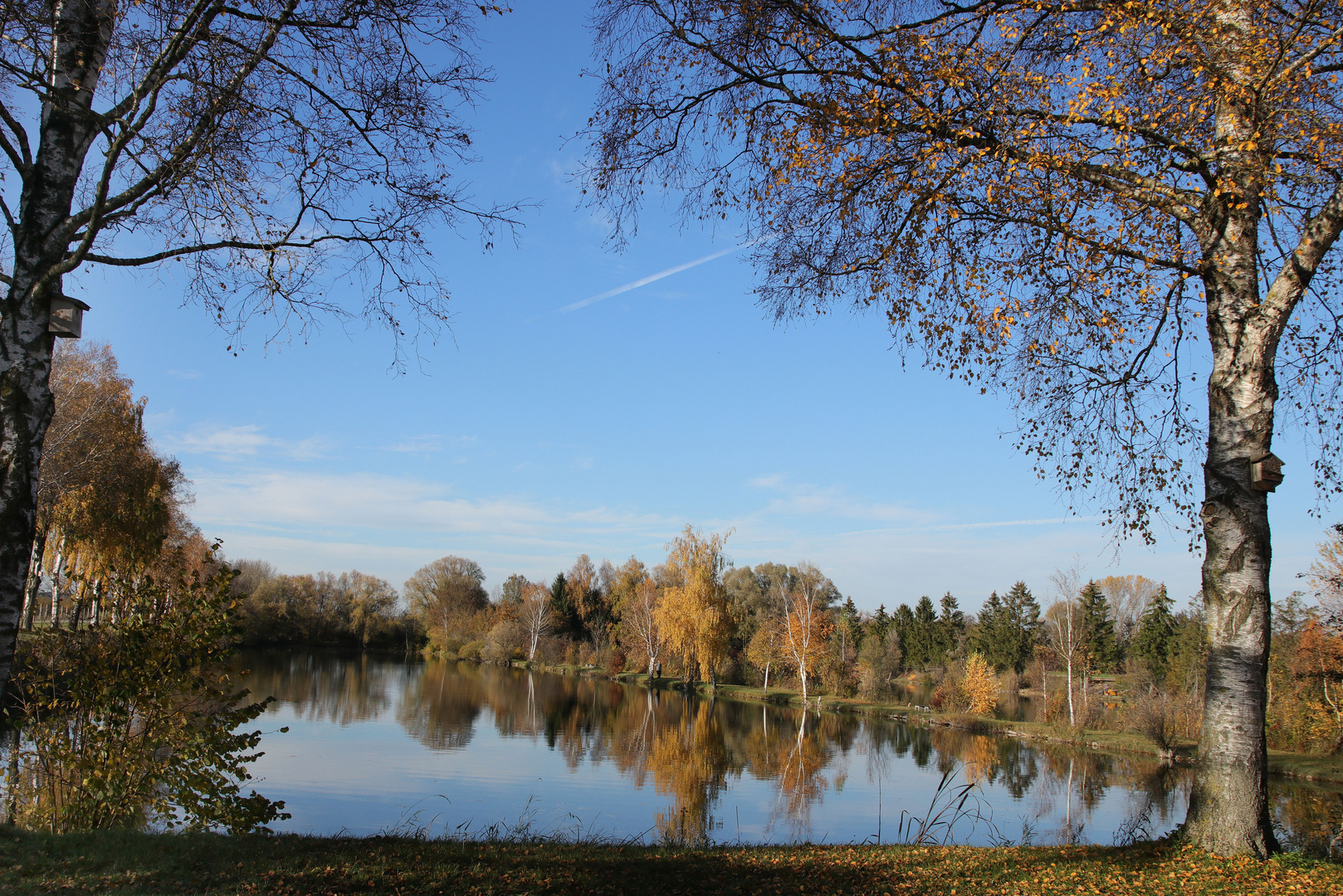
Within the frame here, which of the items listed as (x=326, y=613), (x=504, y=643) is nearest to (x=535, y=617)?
(x=504, y=643)

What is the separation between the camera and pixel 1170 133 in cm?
560

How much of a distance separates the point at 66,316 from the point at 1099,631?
4722 centimetres

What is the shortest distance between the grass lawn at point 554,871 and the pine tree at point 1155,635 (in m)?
36.7

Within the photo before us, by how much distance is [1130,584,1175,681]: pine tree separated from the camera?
1421 inches

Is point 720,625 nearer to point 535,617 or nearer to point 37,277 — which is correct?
point 535,617

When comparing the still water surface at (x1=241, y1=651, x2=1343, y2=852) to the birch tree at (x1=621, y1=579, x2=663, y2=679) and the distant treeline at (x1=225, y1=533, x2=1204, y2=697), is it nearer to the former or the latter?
the distant treeline at (x1=225, y1=533, x2=1204, y2=697)

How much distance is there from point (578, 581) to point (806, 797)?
154 feet

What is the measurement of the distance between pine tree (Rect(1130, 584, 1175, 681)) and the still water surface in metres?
14.8

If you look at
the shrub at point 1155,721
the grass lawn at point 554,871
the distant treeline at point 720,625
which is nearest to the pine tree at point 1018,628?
the distant treeline at point 720,625

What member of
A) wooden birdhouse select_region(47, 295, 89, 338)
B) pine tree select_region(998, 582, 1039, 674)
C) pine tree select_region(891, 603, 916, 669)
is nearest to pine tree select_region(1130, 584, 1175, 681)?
pine tree select_region(998, 582, 1039, 674)

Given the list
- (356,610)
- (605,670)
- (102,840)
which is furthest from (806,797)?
(356,610)

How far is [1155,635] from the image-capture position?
3762cm

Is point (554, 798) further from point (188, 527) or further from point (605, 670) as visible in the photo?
point (605, 670)

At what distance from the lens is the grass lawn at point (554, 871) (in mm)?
→ 4156
